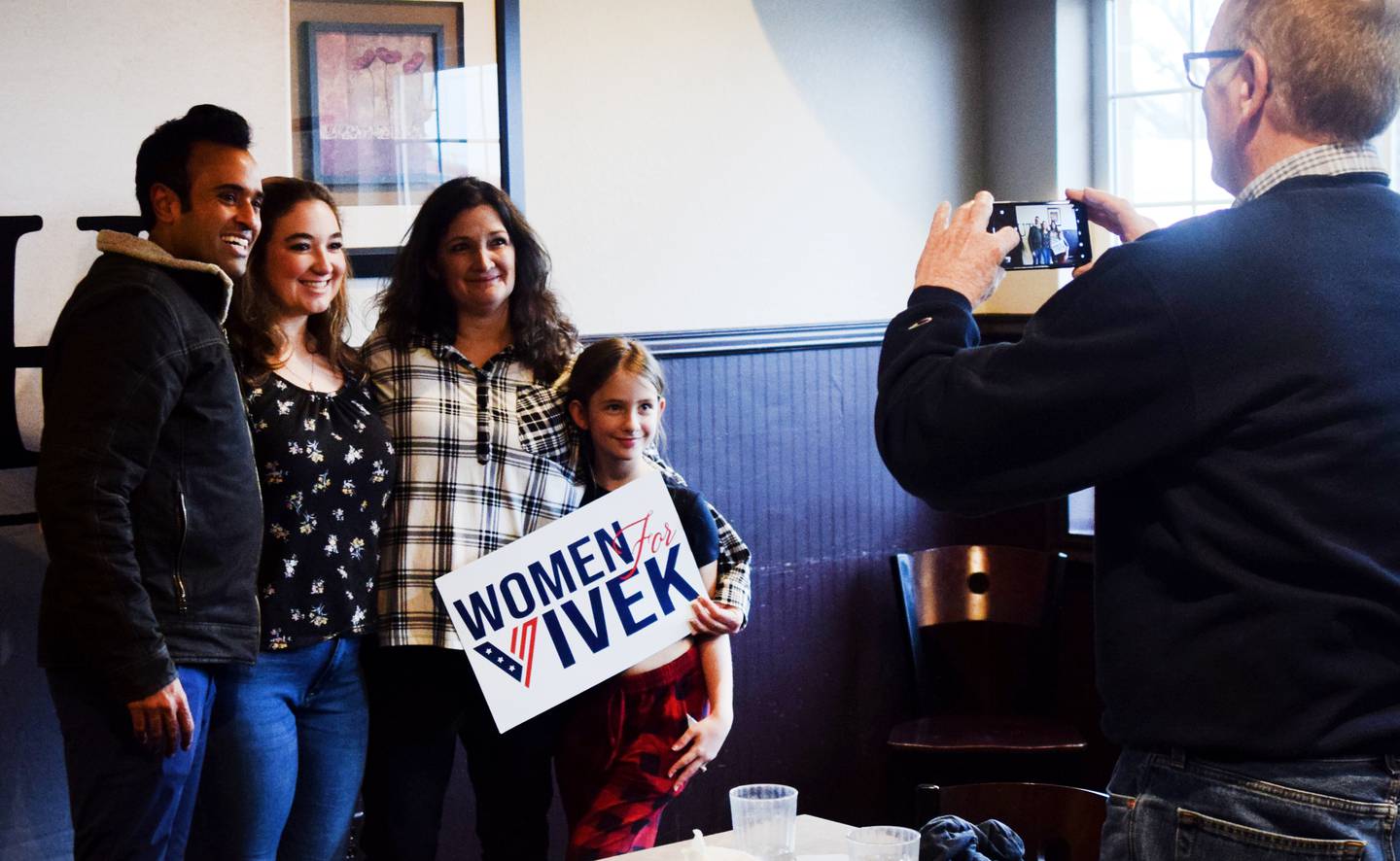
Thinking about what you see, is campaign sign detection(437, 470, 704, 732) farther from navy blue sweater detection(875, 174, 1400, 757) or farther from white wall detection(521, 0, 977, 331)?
navy blue sweater detection(875, 174, 1400, 757)

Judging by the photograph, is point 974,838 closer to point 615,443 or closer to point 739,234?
point 615,443

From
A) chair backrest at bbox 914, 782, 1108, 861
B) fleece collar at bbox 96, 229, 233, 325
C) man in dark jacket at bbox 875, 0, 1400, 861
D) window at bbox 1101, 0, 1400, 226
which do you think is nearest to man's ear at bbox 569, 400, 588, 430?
fleece collar at bbox 96, 229, 233, 325

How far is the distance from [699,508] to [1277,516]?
1.40 meters

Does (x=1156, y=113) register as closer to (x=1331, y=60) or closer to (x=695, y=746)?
(x=695, y=746)

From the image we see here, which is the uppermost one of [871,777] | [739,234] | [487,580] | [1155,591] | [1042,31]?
[1042,31]

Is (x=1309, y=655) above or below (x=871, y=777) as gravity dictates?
above

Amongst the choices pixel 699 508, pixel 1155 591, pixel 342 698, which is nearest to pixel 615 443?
pixel 699 508

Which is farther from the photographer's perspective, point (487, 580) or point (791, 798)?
point (487, 580)

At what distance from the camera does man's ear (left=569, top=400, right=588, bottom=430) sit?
238 cm

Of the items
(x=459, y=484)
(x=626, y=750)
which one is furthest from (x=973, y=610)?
(x=459, y=484)

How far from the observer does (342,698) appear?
2193mm

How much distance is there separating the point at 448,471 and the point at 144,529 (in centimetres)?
51

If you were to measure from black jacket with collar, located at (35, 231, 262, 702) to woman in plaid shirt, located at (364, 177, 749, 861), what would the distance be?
0.32 m

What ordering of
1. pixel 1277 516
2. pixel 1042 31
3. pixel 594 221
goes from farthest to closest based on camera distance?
1. pixel 1042 31
2. pixel 594 221
3. pixel 1277 516
